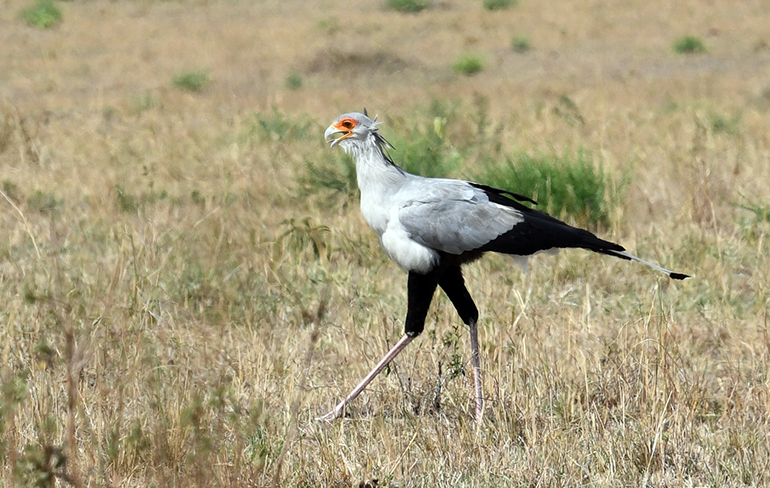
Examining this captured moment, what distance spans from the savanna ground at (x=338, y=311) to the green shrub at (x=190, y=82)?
1.69 m

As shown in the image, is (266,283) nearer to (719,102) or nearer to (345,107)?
(345,107)

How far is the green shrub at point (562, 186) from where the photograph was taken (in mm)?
5980

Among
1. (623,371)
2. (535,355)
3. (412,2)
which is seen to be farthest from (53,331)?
(412,2)

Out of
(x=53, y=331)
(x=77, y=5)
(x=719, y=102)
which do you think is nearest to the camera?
(x=53, y=331)

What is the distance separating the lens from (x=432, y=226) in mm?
3336

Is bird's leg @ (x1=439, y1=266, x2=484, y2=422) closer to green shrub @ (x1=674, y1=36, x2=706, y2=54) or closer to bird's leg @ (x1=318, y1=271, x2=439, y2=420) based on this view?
bird's leg @ (x1=318, y1=271, x2=439, y2=420)

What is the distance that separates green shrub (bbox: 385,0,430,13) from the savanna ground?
10.4 m

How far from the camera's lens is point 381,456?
3051 millimetres

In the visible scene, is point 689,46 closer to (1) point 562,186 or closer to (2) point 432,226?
(1) point 562,186

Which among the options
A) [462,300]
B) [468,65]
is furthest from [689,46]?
[462,300]

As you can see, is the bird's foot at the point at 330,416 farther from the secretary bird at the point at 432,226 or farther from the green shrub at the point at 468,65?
the green shrub at the point at 468,65

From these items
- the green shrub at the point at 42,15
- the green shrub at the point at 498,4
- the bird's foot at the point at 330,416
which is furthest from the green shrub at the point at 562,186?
the green shrub at the point at 498,4

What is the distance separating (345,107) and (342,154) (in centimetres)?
503

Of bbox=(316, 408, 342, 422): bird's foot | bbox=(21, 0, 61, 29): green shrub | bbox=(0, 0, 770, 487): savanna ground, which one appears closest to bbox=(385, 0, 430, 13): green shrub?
bbox=(21, 0, 61, 29): green shrub
